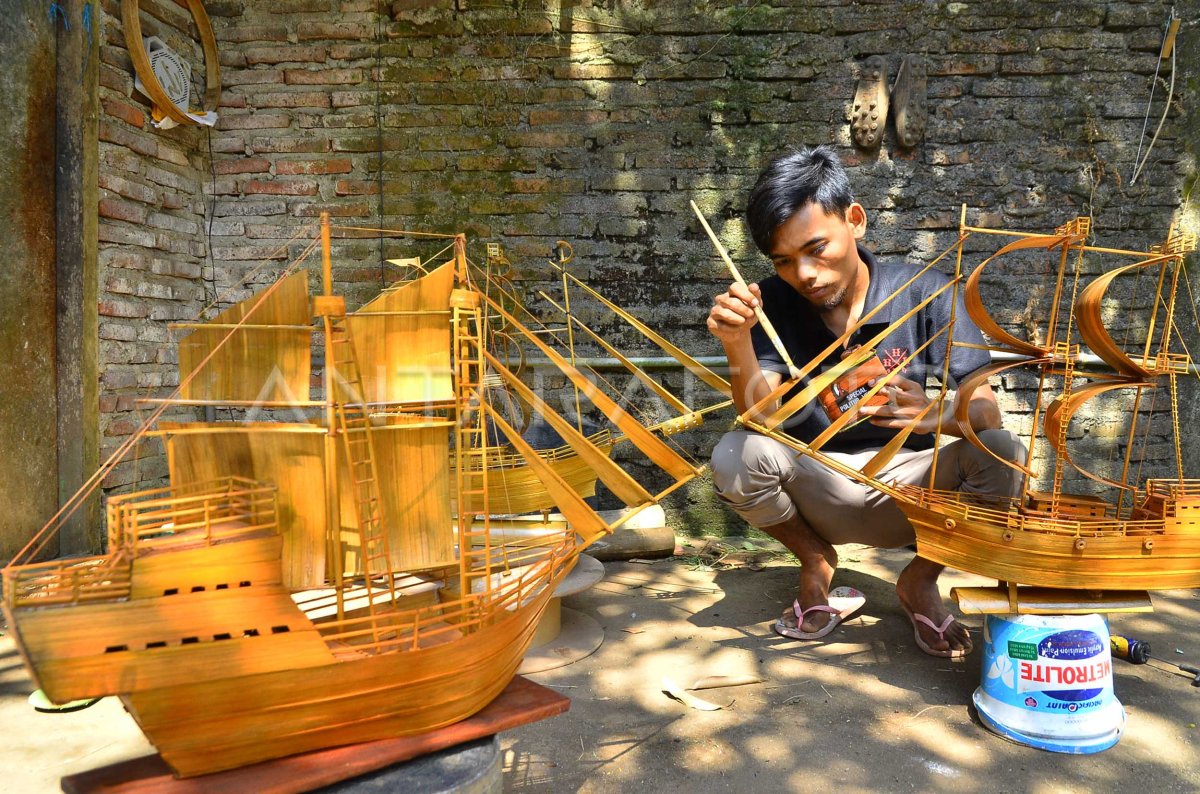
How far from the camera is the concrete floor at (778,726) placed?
2412 millimetres

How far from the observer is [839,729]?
8.96ft

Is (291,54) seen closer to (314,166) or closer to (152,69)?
(314,166)

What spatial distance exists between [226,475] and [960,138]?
4.93 m

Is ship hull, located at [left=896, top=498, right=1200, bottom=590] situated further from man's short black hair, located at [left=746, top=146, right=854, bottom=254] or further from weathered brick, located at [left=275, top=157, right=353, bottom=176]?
weathered brick, located at [left=275, top=157, right=353, bottom=176]

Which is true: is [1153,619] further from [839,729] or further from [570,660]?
[570,660]

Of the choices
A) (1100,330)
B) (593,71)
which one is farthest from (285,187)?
(1100,330)

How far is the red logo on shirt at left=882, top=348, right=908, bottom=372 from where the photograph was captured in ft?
11.6

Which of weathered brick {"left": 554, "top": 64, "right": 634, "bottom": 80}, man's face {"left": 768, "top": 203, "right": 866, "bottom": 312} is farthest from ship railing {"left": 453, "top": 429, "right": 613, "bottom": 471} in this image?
weathered brick {"left": 554, "top": 64, "right": 634, "bottom": 80}

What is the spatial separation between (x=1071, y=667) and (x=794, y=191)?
6.81 feet

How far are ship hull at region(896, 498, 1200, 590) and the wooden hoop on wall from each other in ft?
16.6

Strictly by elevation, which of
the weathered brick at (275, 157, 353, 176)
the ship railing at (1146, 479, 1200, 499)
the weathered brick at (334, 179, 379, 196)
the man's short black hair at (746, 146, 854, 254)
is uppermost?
the weathered brick at (275, 157, 353, 176)

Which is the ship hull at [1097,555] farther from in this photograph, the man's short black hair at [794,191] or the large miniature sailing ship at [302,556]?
the man's short black hair at [794,191]

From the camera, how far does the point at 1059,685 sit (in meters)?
2.57

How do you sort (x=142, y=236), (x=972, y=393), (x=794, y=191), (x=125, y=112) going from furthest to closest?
(x=142, y=236) < (x=125, y=112) < (x=794, y=191) < (x=972, y=393)
